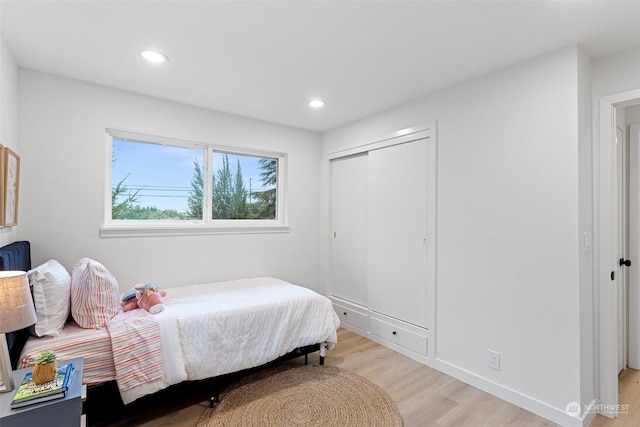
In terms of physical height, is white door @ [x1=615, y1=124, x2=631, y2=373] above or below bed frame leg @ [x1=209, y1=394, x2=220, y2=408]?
above

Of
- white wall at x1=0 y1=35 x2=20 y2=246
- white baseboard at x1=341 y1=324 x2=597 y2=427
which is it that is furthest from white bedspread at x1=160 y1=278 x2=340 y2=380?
white wall at x1=0 y1=35 x2=20 y2=246

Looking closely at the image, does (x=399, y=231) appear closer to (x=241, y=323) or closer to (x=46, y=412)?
(x=241, y=323)

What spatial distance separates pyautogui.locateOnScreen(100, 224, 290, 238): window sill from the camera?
2768mm

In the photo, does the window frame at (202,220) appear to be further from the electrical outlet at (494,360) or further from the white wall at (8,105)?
the electrical outlet at (494,360)

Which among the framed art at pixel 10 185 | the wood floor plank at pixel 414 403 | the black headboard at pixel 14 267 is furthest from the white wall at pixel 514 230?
the framed art at pixel 10 185

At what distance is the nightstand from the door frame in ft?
10.00

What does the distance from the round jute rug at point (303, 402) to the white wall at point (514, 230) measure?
803 mm

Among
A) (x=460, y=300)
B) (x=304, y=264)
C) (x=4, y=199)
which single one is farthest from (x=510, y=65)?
(x=4, y=199)

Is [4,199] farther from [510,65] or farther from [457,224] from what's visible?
[510,65]

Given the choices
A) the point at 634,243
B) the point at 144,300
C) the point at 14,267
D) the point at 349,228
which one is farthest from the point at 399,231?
the point at 14,267

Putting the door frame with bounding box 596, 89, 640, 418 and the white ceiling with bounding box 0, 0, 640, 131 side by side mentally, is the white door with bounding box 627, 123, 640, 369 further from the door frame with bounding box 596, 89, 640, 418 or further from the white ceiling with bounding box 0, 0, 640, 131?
the white ceiling with bounding box 0, 0, 640, 131

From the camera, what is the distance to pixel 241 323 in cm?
233

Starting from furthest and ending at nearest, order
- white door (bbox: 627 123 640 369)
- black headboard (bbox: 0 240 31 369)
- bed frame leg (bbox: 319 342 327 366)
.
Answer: bed frame leg (bbox: 319 342 327 366) < white door (bbox: 627 123 640 369) < black headboard (bbox: 0 240 31 369)

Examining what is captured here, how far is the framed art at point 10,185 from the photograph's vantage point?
187 cm
